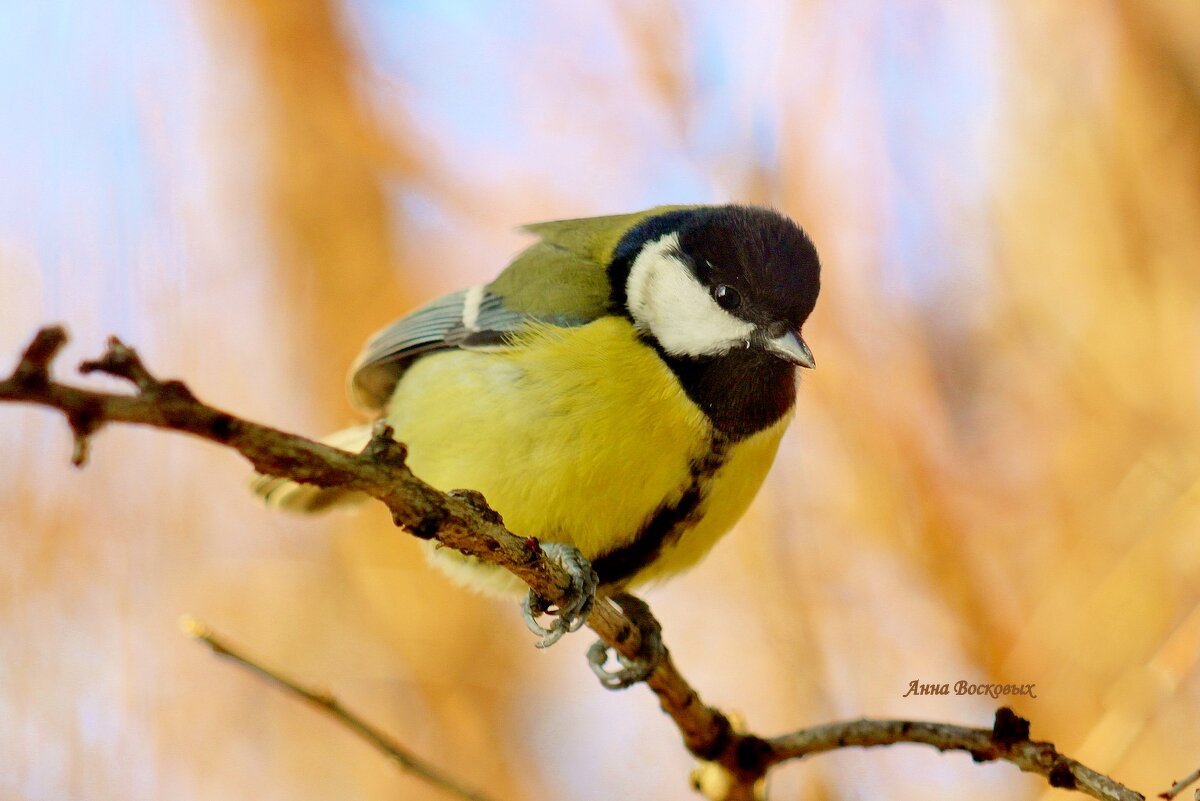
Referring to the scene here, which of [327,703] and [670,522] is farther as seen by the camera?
[670,522]

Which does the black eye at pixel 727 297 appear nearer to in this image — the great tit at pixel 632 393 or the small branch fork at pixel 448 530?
the great tit at pixel 632 393

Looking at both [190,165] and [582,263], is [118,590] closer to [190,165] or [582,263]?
[190,165]

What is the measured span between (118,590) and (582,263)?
174 cm

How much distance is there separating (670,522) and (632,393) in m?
0.24

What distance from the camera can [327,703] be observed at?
157 cm

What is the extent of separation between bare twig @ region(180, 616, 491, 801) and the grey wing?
2.31ft

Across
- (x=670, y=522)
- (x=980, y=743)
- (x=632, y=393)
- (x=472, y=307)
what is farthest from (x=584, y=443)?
(x=980, y=743)

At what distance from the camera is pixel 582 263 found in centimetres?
210

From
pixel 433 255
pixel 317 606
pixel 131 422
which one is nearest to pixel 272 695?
pixel 317 606

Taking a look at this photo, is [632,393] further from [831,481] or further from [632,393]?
[831,481]

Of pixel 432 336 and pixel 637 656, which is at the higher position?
pixel 432 336

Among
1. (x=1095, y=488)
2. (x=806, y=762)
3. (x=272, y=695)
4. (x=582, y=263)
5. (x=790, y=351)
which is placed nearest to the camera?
(x=790, y=351)

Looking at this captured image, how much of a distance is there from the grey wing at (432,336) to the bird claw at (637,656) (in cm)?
59

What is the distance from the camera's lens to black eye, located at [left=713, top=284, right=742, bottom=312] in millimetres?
1879
